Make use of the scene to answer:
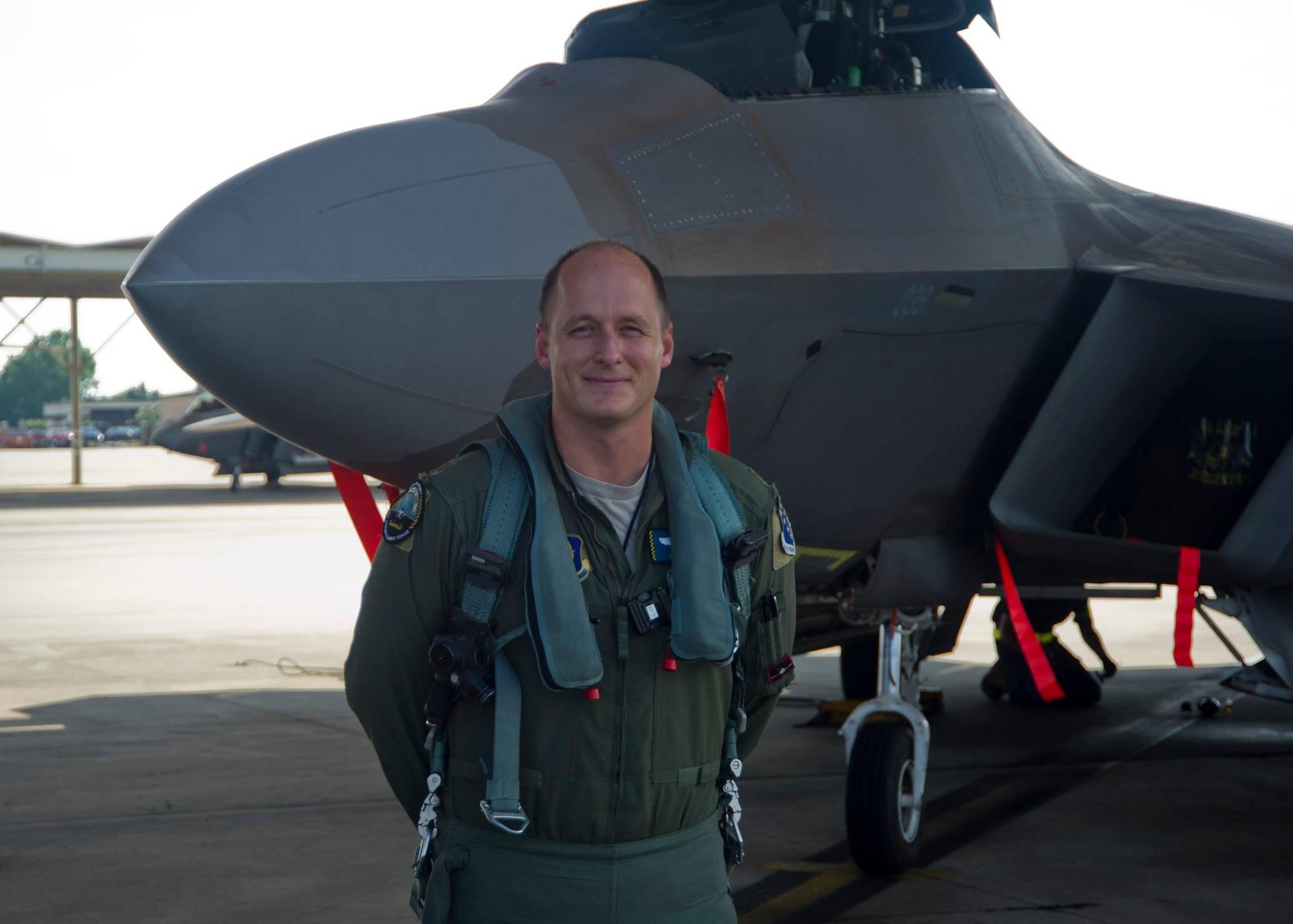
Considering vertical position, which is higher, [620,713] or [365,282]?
[365,282]

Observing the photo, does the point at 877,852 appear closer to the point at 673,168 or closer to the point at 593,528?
the point at 673,168

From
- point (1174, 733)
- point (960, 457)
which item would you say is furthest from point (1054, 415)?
point (1174, 733)

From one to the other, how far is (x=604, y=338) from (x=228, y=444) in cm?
2929

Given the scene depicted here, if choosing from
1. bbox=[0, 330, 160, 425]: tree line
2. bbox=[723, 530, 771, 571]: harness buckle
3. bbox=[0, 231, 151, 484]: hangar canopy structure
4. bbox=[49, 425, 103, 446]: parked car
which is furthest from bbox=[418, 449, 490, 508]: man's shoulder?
bbox=[0, 330, 160, 425]: tree line

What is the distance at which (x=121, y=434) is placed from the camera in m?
96.8

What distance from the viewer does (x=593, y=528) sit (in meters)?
2.11

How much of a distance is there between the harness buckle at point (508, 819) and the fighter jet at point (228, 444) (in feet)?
92.5

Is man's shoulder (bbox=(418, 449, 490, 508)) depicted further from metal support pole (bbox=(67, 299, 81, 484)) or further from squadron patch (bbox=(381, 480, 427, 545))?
metal support pole (bbox=(67, 299, 81, 484))

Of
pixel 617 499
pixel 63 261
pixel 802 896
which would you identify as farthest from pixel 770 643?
pixel 63 261

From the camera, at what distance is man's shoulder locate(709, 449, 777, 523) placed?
7.45ft

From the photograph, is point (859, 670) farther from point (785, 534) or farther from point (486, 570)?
point (486, 570)

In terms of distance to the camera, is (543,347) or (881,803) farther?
(881,803)

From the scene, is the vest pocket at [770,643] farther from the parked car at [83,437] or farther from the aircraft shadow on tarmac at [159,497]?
the parked car at [83,437]

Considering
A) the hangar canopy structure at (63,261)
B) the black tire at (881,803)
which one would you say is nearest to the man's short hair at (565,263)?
the black tire at (881,803)
